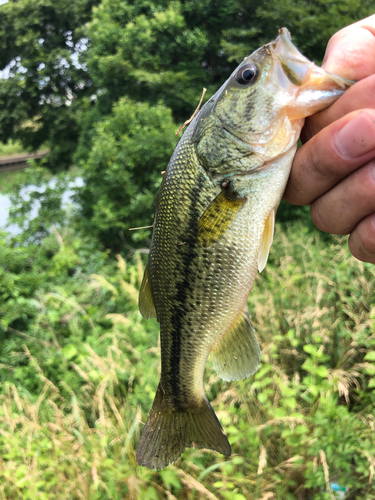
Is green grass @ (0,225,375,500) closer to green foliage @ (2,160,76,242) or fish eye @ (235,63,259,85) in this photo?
fish eye @ (235,63,259,85)

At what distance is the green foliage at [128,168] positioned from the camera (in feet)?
17.1

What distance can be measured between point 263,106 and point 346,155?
13.5 inches

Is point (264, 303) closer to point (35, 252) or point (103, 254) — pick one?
point (103, 254)

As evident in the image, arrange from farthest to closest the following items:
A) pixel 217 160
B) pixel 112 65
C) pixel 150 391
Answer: pixel 112 65 < pixel 150 391 < pixel 217 160

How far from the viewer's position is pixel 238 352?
4.49 ft

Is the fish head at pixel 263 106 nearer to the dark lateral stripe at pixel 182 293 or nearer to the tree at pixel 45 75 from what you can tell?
the dark lateral stripe at pixel 182 293

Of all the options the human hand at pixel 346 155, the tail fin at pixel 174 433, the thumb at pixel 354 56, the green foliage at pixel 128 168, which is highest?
the thumb at pixel 354 56

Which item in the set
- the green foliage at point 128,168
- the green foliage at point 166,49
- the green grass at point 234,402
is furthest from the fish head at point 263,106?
the green foliage at point 166,49

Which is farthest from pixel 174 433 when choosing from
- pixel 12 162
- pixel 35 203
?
pixel 12 162

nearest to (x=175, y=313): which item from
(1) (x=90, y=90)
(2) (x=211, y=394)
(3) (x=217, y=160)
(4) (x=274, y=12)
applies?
(3) (x=217, y=160)

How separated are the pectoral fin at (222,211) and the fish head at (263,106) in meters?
0.09

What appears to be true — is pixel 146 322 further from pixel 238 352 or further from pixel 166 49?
pixel 166 49

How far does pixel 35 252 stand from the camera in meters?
5.12

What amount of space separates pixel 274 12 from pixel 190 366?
601 centimetres
